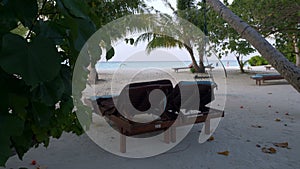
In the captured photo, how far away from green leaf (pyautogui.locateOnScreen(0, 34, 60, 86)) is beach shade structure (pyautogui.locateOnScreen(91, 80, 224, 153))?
2.56 metres

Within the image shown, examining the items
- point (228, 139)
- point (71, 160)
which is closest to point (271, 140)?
point (228, 139)

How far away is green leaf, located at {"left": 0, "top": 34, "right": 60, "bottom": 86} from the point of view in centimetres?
47

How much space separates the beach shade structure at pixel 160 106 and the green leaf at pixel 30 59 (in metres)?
2.56

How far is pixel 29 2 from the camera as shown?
51cm

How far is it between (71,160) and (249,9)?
6.10 metres

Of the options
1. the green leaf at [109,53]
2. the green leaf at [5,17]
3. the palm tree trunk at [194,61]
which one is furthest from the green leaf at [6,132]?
the palm tree trunk at [194,61]

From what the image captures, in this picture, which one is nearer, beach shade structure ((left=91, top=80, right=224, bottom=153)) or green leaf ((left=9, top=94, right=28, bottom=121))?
green leaf ((left=9, top=94, right=28, bottom=121))

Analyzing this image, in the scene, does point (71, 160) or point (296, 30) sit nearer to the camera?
point (71, 160)

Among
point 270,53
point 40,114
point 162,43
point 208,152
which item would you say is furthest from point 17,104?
point 162,43

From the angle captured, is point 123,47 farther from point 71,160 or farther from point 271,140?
point 271,140

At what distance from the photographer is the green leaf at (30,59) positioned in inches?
18.6

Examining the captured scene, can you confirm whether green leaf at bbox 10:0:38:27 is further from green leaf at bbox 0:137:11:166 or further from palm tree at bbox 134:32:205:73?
palm tree at bbox 134:32:205:73

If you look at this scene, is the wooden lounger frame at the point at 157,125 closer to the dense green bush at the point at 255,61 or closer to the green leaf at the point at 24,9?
the green leaf at the point at 24,9

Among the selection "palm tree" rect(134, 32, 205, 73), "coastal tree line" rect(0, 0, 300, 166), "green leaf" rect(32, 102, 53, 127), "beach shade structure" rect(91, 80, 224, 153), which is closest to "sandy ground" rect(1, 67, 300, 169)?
"beach shade structure" rect(91, 80, 224, 153)
